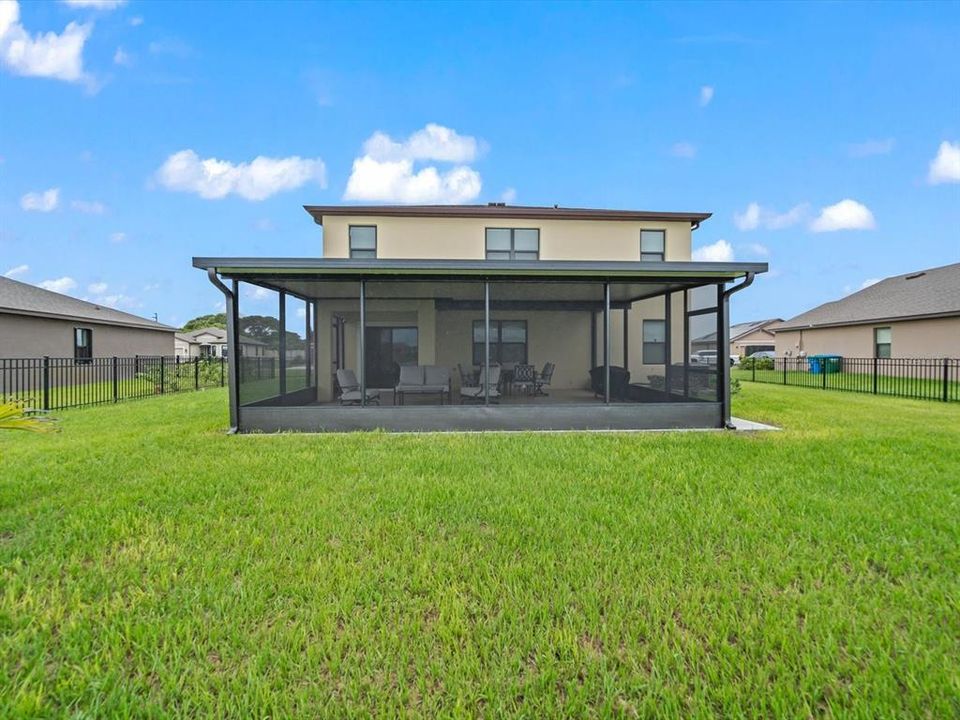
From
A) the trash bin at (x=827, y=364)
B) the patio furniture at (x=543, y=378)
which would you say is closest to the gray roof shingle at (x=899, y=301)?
the trash bin at (x=827, y=364)

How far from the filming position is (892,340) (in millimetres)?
21406

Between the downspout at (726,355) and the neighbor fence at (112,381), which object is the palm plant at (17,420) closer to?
the neighbor fence at (112,381)

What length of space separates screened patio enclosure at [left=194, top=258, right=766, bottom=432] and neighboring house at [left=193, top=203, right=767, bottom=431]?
4 cm

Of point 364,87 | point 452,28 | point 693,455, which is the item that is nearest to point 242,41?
point 364,87

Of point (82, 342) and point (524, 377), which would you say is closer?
point (524, 377)

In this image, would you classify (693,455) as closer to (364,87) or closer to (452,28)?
(452,28)

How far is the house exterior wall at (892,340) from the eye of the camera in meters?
18.9

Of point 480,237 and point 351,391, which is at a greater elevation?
point 480,237

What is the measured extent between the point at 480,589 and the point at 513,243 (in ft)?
45.4

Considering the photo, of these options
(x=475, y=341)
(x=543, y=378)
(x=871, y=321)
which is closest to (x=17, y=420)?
(x=543, y=378)

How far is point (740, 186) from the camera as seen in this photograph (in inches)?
845

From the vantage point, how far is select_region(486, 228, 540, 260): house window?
15.8m

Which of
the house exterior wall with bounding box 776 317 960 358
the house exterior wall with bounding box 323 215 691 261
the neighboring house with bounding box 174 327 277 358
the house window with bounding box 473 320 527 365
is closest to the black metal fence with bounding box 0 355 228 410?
the house exterior wall with bounding box 323 215 691 261

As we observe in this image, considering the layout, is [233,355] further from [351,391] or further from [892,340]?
[892,340]
